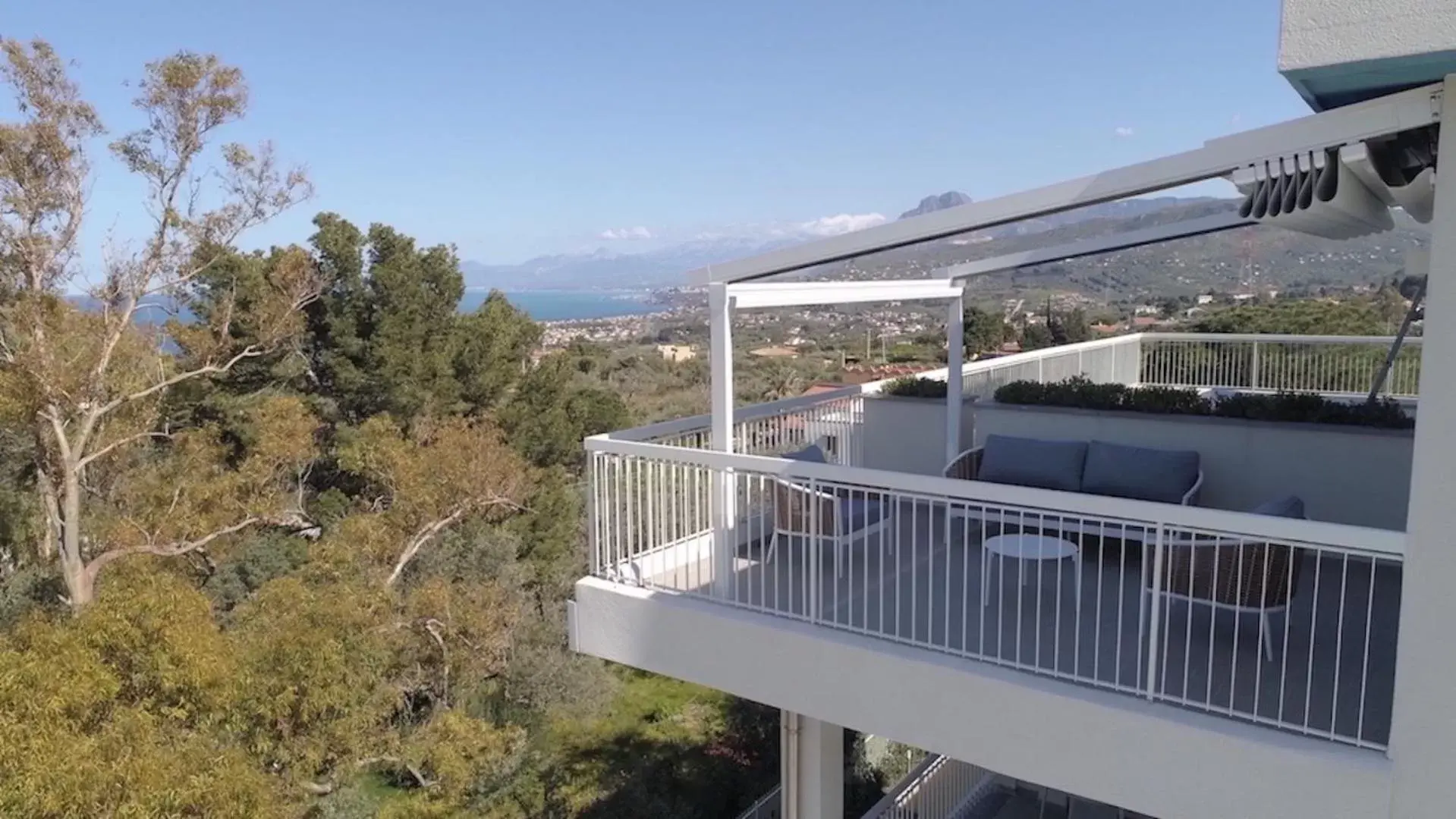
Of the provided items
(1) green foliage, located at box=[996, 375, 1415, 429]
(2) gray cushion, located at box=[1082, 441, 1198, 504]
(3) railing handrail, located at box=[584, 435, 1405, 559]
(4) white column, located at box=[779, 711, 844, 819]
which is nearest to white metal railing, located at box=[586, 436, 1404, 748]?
(3) railing handrail, located at box=[584, 435, 1405, 559]

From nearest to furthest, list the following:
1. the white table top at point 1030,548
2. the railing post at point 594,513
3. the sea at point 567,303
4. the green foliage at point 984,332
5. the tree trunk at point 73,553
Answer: the white table top at point 1030,548
the railing post at point 594,513
the green foliage at point 984,332
the tree trunk at point 73,553
the sea at point 567,303

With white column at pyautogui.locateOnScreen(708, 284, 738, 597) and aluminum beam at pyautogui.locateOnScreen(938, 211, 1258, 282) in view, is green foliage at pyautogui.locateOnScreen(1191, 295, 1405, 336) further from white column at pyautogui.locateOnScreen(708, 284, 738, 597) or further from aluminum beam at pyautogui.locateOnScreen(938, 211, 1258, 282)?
white column at pyautogui.locateOnScreen(708, 284, 738, 597)

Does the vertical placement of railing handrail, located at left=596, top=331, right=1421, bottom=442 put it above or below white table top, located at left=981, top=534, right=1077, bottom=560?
above

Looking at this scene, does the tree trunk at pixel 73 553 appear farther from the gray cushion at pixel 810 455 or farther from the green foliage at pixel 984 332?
the green foliage at pixel 984 332

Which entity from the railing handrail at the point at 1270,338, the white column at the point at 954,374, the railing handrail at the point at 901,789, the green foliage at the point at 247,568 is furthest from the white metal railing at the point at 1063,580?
the green foliage at the point at 247,568

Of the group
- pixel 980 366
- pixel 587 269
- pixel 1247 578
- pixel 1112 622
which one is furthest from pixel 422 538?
pixel 587 269

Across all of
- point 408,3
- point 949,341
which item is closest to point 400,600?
point 949,341
